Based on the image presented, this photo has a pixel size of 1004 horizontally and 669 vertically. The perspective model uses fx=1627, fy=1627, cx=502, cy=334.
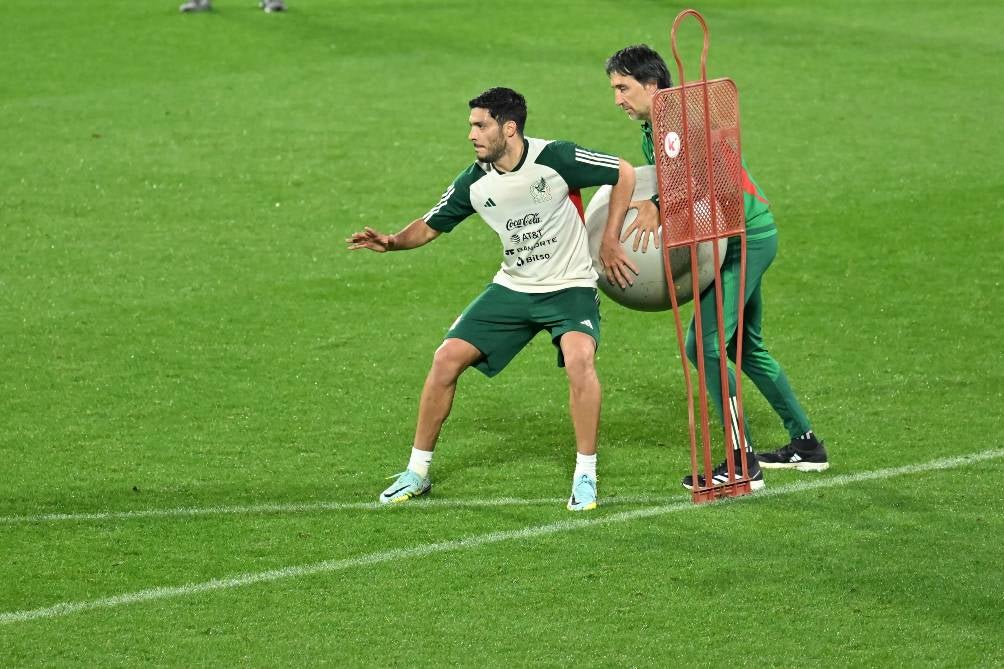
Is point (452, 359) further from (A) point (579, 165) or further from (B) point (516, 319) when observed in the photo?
(A) point (579, 165)

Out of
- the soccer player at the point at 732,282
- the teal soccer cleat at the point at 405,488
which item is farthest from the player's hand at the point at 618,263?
the teal soccer cleat at the point at 405,488

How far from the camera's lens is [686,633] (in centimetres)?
607

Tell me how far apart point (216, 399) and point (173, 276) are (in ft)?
7.92

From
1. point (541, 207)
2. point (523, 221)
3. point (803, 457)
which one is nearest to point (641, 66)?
point (541, 207)

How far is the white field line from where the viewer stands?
21.1 feet

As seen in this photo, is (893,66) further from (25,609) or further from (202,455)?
(25,609)

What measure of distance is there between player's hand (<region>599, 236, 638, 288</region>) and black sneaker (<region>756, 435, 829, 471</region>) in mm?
1221

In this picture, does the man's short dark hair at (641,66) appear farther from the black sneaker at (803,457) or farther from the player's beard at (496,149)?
the black sneaker at (803,457)

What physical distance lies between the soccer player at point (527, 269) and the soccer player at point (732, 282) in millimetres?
159

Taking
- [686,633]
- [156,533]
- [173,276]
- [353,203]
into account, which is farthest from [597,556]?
[353,203]

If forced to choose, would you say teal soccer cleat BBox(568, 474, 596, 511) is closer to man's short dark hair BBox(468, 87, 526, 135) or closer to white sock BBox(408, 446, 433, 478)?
white sock BBox(408, 446, 433, 478)

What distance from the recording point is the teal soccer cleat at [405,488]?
7.55m

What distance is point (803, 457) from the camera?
7879 mm

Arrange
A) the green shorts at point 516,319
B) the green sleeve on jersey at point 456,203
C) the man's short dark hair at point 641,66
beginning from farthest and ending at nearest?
the green sleeve on jersey at point 456,203, the green shorts at point 516,319, the man's short dark hair at point 641,66
